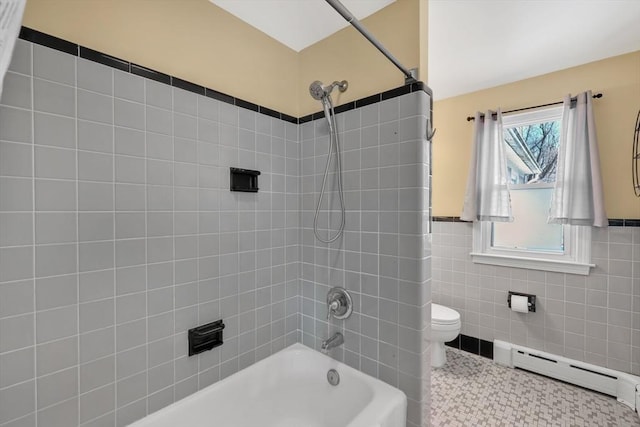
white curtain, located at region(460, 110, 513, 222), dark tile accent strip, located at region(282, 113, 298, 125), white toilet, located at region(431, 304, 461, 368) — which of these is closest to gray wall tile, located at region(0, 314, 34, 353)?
dark tile accent strip, located at region(282, 113, 298, 125)

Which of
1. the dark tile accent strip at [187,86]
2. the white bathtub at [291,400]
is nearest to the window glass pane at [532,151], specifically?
the white bathtub at [291,400]

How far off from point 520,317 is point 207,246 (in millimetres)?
2601

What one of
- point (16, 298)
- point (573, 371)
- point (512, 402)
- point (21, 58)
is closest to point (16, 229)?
point (16, 298)

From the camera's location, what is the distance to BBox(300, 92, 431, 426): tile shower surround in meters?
1.31

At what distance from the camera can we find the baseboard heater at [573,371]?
188cm

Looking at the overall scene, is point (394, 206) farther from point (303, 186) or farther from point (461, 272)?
point (461, 272)

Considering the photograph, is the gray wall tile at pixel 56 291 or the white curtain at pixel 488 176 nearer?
the gray wall tile at pixel 56 291

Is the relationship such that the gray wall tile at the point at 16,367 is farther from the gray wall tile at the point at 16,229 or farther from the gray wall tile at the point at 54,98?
the gray wall tile at the point at 54,98

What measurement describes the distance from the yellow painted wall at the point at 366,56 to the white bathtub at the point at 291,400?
153 centimetres

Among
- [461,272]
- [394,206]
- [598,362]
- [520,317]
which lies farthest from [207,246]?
[598,362]

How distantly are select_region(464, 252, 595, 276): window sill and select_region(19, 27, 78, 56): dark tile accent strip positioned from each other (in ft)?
9.85

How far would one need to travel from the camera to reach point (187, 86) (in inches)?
50.6

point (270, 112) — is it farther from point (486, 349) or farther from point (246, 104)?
point (486, 349)

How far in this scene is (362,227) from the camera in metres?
1.51
